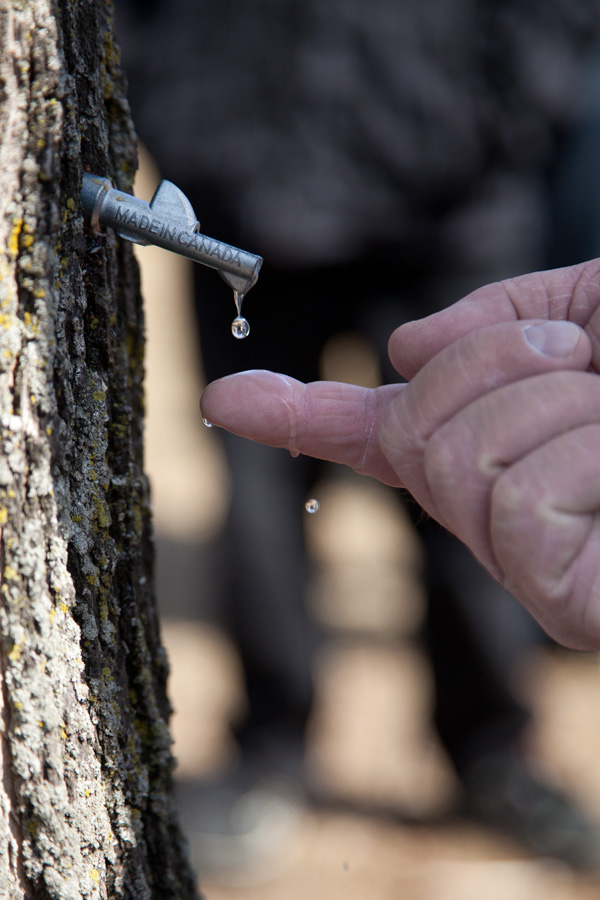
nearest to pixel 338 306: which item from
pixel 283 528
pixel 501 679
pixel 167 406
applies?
pixel 283 528

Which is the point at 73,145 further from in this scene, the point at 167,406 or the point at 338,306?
the point at 167,406

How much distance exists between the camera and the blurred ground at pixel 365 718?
72.1 inches

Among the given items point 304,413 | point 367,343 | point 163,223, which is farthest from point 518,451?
point 367,343

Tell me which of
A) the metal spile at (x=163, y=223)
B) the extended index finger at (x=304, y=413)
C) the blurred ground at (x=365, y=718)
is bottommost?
the blurred ground at (x=365, y=718)

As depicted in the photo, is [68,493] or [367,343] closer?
[68,493]

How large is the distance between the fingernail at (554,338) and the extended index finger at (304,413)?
0.14 m

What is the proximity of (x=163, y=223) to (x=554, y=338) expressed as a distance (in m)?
0.34

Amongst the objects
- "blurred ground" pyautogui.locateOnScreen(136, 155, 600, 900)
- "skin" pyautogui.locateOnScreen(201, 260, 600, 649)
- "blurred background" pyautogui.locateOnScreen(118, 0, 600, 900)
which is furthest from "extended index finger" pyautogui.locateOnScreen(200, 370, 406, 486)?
"blurred ground" pyautogui.locateOnScreen(136, 155, 600, 900)

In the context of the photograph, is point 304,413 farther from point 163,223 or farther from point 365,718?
point 365,718

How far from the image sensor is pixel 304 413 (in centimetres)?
77

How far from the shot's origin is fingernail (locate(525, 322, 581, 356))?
63cm

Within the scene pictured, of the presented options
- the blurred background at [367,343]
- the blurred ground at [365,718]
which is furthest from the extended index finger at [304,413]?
the blurred ground at [365,718]

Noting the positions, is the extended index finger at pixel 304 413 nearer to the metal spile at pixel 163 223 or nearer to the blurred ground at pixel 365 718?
the metal spile at pixel 163 223

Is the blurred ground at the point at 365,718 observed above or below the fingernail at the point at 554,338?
below
